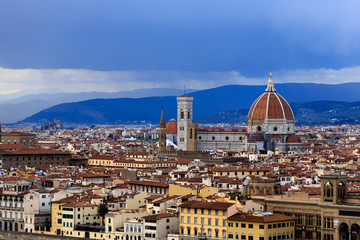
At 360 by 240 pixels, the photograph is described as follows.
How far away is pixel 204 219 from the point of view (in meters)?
47.1

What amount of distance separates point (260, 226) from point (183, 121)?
294 ft

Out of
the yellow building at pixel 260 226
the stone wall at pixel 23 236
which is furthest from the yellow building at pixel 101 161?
the yellow building at pixel 260 226

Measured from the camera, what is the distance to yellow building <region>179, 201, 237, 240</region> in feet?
151

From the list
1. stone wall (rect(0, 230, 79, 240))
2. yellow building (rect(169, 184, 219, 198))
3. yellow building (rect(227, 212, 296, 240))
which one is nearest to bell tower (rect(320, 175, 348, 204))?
yellow building (rect(227, 212, 296, 240))

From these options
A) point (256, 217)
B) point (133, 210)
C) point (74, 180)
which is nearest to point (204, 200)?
point (133, 210)

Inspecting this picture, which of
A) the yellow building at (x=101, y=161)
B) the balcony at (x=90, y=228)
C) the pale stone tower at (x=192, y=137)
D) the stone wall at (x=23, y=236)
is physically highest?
the pale stone tower at (x=192, y=137)

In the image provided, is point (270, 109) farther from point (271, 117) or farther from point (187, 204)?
point (187, 204)

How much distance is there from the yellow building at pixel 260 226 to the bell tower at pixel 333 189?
2.16 m

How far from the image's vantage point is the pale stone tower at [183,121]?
131750 millimetres

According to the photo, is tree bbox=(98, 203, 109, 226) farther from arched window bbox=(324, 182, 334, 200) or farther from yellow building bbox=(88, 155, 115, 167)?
yellow building bbox=(88, 155, 115, 167)

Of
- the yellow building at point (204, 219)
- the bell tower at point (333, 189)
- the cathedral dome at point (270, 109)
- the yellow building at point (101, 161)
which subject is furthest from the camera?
the cathedral dome at point (270, 109)

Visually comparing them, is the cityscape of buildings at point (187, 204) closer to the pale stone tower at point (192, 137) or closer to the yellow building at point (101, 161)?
the yellow building at point (101, 161)

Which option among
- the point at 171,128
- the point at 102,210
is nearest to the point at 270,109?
the point at 171,128

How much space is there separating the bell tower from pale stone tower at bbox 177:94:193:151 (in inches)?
3368
